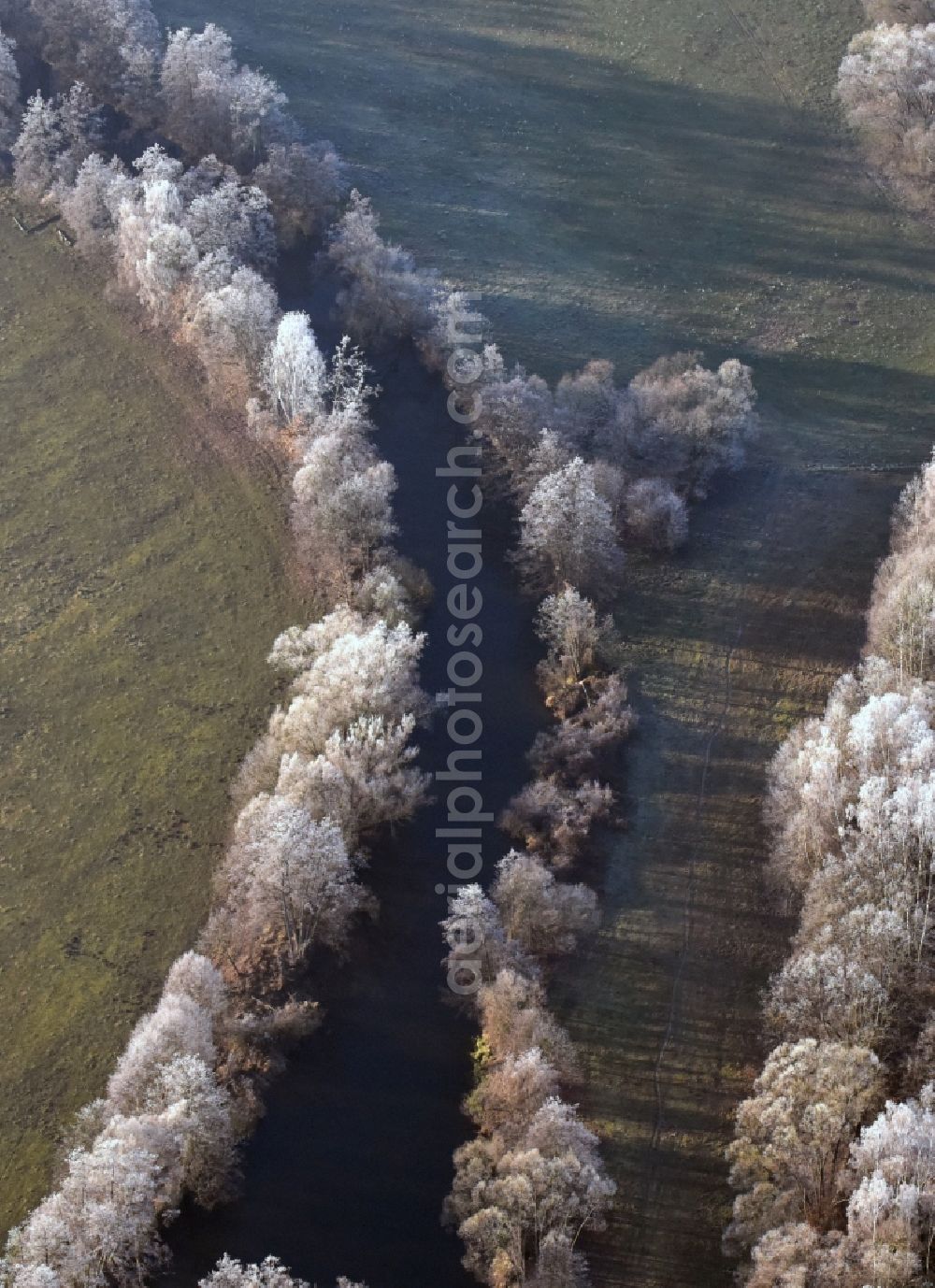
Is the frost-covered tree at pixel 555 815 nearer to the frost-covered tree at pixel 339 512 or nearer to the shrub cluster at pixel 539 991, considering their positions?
the shrub cluster at pixel 539 991

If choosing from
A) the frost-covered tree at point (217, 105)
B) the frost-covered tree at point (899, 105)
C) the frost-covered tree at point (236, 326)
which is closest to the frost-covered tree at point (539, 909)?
the frost-covered tree at point (236, 326)

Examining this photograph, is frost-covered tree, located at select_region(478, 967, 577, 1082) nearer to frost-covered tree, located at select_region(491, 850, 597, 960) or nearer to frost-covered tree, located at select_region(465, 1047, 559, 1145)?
frost-covered tree, located at select_region(465, 1047, 559, 1145)

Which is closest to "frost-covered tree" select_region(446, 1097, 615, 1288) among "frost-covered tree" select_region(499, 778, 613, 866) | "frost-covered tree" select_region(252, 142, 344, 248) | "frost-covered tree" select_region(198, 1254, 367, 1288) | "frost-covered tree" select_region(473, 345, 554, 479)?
"frost-covered tree" select_region(198, 1254, 367, 1288)

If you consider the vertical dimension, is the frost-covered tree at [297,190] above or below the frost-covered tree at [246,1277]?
above

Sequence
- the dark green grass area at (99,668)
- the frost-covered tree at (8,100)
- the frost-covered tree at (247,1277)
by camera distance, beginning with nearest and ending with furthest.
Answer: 1. the frost-covered tree at (247,1277)
2. the dark green grass area at (99,668)
3. the frost-covered tree at (8,100)

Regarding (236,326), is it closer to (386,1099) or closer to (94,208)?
(94,208)

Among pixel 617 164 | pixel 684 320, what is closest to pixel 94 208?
pixel 617 164

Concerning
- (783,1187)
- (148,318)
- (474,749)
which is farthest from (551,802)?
(148,318)
